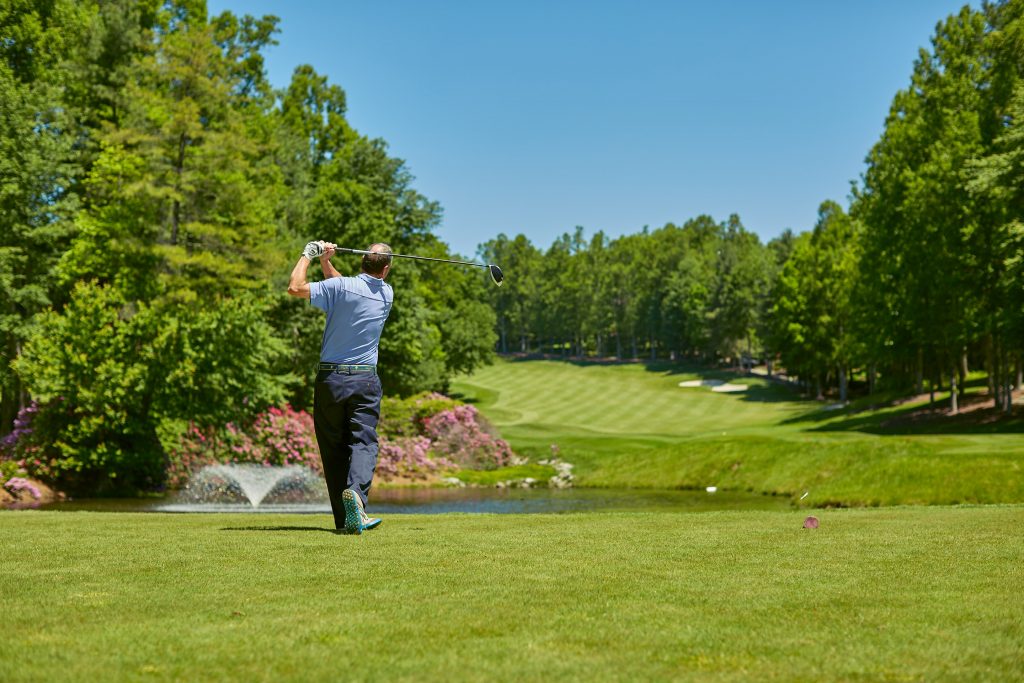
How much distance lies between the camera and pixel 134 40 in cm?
3578

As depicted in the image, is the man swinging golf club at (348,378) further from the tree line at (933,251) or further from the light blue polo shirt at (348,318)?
the tree line at (933,251)

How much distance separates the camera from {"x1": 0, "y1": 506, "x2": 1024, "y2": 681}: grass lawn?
13.6ft

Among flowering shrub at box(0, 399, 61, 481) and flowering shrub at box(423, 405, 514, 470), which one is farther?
flowering shrub at box(423, 405, 514, 470)

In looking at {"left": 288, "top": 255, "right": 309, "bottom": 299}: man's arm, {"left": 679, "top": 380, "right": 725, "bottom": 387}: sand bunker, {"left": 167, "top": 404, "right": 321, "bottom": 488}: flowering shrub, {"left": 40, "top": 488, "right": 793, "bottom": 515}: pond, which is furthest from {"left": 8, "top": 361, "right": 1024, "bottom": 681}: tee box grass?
{"left": 679, "top": 380, "right": 725, "bottom": 387}: sand bunker

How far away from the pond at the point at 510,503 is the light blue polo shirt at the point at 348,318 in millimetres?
12341

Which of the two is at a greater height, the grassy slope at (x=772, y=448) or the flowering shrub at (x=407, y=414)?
the flowering shrub at (x=407, y=414)

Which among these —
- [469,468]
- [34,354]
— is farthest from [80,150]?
[469,468]

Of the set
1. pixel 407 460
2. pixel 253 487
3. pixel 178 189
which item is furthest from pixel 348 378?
pixel 407 460

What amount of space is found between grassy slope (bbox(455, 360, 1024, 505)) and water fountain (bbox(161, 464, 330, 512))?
10.6m

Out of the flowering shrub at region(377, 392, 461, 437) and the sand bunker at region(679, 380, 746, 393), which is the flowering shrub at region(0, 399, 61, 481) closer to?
the flowering shrub at region(377, 392, 461, 437)

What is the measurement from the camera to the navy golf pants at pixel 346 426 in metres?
9.34

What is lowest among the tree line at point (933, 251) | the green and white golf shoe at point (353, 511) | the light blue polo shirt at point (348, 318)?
the green and white golf shoe at point (353, 511)

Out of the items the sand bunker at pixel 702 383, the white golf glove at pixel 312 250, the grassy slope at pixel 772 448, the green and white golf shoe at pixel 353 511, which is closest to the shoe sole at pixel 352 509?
the green and white golf shoe at pixel 353 511

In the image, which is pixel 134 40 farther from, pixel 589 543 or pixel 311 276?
pixel 589 543
